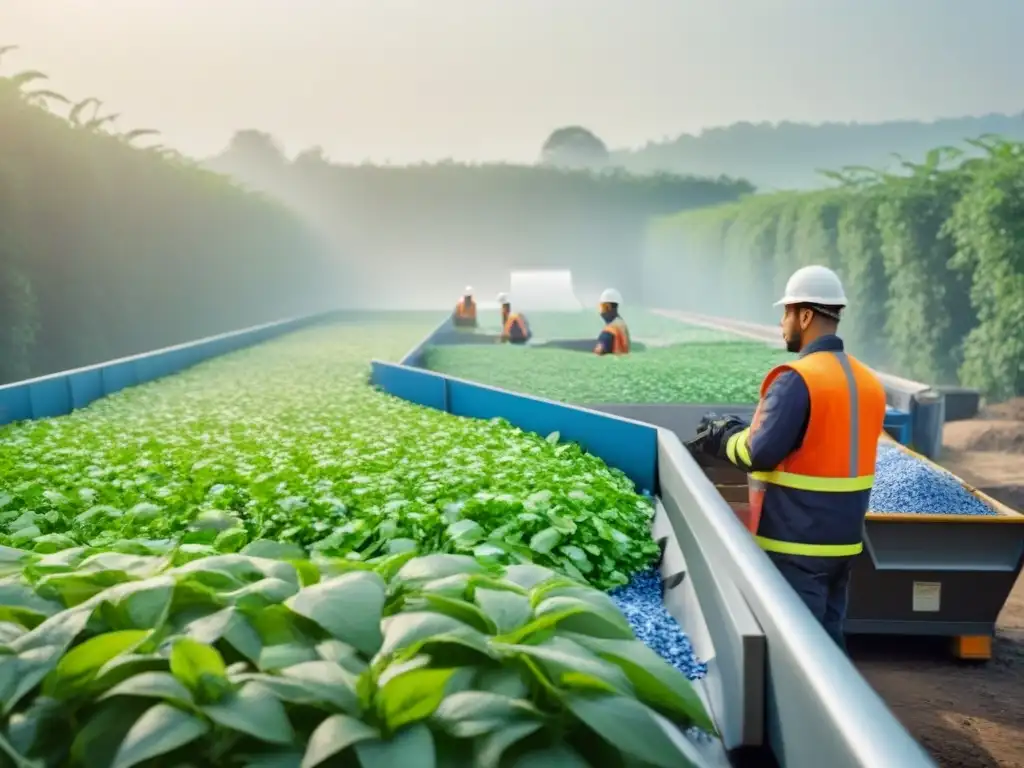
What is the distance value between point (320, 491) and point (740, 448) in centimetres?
137

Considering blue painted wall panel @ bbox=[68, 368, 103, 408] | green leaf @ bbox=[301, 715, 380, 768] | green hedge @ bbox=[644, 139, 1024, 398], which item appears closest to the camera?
green leaf @ bbox=[301, 715, 380, 768]

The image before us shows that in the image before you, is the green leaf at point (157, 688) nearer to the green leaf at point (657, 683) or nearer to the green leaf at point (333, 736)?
the green leaf at point (333, 736)

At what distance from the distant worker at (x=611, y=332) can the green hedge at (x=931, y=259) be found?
489cm

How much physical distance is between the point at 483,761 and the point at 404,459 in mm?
2434

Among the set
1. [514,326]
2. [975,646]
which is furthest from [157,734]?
[514,326]

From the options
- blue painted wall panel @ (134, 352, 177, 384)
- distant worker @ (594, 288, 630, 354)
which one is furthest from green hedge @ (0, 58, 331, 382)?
distant worker @ (594, 288, 630, 354)

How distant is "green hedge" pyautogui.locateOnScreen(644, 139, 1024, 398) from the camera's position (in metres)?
10.5

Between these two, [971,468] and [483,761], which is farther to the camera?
[971,468]

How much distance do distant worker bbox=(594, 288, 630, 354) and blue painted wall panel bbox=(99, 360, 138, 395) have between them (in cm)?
407

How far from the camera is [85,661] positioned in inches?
45.1

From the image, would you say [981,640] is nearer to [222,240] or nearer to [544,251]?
[222,240]

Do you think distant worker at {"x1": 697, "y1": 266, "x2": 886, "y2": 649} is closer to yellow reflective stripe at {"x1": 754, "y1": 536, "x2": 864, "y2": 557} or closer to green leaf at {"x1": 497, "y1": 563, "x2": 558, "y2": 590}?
yellow reflective stripe at {"x1": 754, "y1": 536, "x2": 864, "y2": 557}

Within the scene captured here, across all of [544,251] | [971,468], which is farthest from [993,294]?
[544,251]

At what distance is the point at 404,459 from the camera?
3.41 m
